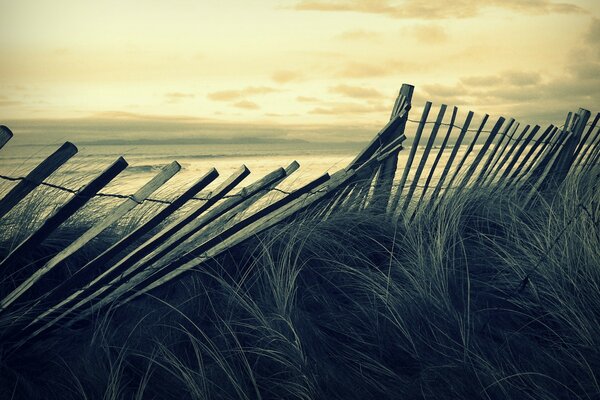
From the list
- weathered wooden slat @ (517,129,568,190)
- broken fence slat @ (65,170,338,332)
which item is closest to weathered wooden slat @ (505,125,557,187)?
weathered wooden slat @ (517,129,568,190)

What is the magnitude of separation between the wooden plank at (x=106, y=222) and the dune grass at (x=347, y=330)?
0.18 meters

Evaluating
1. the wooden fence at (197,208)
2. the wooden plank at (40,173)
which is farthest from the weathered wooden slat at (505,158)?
the wooden plank at (40,173)

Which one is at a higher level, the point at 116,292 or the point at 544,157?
the point at 544,157

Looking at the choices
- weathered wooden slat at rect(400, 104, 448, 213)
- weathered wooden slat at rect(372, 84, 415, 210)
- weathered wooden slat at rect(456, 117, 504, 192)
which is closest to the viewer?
weathered wooden slat at rect(372, 84, 415, 210)

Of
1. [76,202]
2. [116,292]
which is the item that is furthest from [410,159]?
[76,202]

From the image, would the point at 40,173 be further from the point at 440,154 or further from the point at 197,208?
the point at 440,154

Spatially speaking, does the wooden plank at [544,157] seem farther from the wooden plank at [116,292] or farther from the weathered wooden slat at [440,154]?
the wooden plank at [116,292]

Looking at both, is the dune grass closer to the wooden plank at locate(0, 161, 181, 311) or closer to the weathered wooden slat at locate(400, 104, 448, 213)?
the wooden plank at locate(0, 161, 181, 311)

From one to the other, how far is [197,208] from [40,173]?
2.07 feet

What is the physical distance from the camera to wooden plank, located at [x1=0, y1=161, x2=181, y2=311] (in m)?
2.21

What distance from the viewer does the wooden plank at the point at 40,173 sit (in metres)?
2.12

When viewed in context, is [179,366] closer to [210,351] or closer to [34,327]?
[210,351]

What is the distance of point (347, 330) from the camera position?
108 inches

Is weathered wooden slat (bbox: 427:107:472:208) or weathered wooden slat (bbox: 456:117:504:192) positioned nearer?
weathered wooden slat (bbox: 427:107:472:208)
